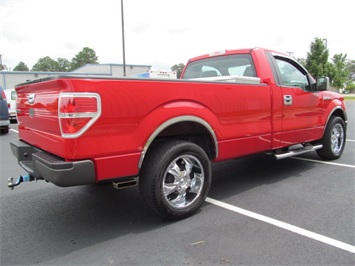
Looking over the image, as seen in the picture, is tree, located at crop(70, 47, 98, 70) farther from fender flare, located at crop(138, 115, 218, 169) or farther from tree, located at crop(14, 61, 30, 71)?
fender flare, located at crop(138, 115, 218, 169)

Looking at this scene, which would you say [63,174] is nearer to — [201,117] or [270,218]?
[201,117]

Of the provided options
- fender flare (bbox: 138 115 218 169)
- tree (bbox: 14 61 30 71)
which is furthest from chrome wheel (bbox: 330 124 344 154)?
tree (bbox: 14 61 30 71)

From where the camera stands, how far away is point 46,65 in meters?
119

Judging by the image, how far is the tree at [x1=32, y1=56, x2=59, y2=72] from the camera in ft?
389

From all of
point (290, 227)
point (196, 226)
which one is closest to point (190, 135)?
point (196, 226)

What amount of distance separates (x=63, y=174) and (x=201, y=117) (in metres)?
1.55

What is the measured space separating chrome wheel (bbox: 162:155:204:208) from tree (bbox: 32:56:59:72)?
127 metres

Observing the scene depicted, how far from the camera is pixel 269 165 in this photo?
5.71 m

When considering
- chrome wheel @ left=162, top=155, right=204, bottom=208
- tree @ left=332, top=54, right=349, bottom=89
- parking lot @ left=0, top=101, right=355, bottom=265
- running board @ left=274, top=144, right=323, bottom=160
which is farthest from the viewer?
tree @ left=332, top=54, right=349, bottom=89

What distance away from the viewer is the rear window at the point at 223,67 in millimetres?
4578

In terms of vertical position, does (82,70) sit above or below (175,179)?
above

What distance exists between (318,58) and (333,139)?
3134 centimetres

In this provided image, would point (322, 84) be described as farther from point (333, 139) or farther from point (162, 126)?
point (162, 126)

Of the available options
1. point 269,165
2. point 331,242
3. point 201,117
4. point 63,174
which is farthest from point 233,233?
point 269,165
